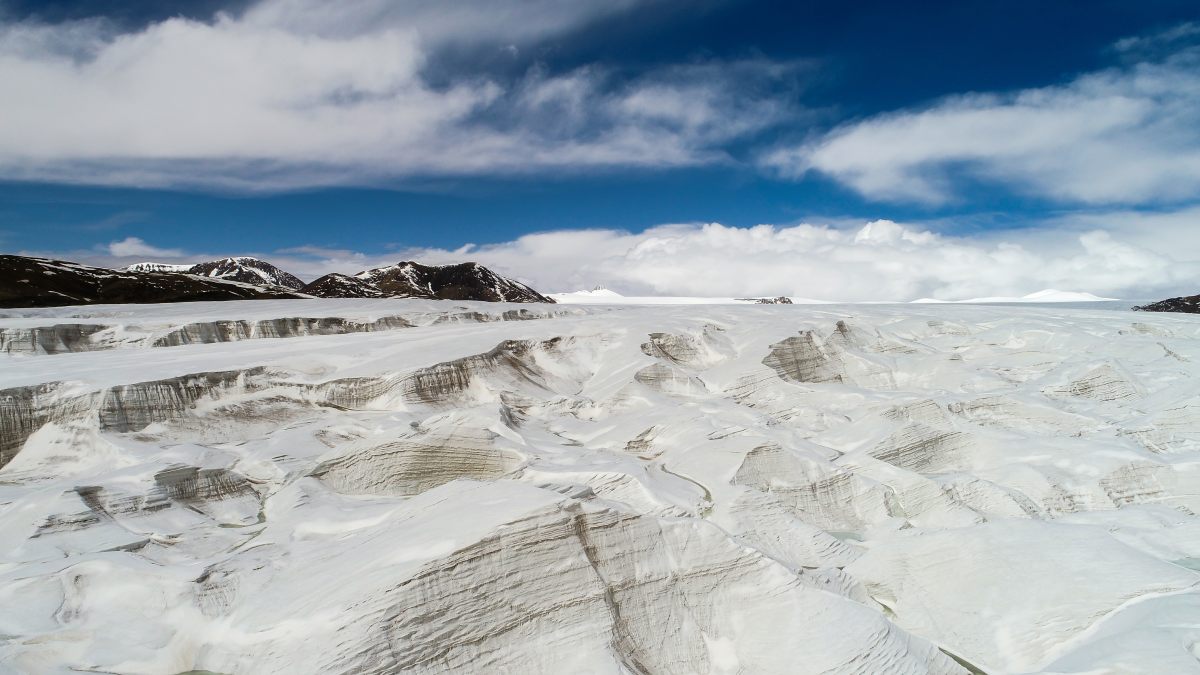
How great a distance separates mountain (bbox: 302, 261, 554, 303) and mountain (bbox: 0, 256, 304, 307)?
35.0 meters

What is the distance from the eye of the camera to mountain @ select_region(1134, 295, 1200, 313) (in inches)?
3086

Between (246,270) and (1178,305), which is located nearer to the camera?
(1178,305)

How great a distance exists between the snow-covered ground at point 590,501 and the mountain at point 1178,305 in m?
68.0

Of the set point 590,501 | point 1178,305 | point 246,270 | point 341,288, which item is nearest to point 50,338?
point 590,501

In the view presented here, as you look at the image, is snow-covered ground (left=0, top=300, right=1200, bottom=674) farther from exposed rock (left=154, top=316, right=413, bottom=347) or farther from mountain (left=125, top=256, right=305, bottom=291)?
mountain (left=125, top=256, right=305, bottom=291)

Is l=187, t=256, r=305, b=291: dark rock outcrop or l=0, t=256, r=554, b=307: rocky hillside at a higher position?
l=187, t=256, r=305, b=291: dark rock outcrop

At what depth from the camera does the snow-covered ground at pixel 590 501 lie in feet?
22.9

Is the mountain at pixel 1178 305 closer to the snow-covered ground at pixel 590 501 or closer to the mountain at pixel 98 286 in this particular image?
the snow-covered ground at pixel 590 501

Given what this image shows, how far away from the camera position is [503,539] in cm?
705

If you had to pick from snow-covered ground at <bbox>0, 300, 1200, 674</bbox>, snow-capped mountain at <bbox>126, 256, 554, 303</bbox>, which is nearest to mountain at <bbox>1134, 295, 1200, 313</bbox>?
snow-covered ground at <bbox>0, 300, 1200, 674</bbox>

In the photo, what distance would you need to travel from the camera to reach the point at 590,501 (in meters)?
7.98

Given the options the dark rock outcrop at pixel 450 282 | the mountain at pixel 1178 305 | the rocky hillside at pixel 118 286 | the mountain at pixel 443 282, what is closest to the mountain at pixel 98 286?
the rocky hillside at pixel 118 286

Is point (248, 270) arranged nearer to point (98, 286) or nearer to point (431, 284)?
point (431, 284)

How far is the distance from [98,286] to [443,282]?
59.6 meters
